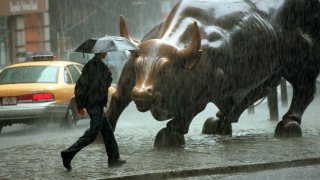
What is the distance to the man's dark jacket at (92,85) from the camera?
32.4ft

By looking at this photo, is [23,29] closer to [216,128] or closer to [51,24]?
[51,24]

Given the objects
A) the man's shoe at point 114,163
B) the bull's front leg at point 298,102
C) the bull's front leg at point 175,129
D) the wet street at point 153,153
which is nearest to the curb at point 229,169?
the wet street at point 153,153

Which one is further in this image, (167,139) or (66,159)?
(167,139)

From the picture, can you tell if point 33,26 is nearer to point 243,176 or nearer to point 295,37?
point 295,37

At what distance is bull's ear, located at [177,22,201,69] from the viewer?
36.5 ft

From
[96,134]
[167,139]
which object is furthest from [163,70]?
[96,134]

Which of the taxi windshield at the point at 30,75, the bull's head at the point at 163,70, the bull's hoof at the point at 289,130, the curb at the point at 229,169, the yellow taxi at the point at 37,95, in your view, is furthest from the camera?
the taxi windshield at the point at 30,75

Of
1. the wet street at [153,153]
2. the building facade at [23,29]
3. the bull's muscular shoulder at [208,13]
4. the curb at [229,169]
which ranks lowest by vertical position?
the curb at [229,169]

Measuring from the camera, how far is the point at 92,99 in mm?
9938

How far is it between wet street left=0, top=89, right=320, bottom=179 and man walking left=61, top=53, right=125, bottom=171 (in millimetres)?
231

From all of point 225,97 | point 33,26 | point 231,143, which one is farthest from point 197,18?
point 33,26

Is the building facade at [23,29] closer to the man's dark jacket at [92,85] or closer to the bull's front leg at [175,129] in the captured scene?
the bull's front leg at [175,129]

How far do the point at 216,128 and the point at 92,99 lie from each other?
440cm

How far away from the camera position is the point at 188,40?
12.0 m
